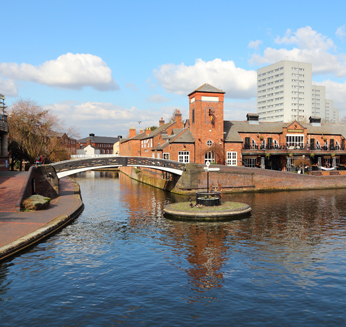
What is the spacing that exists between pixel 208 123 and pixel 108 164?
17.4 meters

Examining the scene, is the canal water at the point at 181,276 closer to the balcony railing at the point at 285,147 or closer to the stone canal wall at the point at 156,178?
the stone canal wall at the point at 156,178

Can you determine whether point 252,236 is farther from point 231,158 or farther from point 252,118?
point 252,118

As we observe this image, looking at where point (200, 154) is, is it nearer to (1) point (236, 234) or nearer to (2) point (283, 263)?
(1) point (236, 234)

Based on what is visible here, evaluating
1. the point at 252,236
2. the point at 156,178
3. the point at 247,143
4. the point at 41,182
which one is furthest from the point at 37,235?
the point at 247,143

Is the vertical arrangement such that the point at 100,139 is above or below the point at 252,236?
above

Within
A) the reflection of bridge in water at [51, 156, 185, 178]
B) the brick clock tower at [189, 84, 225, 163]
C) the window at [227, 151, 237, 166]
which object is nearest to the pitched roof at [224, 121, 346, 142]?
the window at [227, 151, 237, 166]

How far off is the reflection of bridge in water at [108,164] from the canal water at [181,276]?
45.9 feet

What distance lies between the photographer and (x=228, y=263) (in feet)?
51.3

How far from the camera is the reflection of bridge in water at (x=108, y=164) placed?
119ft

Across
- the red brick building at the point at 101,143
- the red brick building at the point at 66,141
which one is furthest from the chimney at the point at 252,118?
the red brick building at the point at 101,143

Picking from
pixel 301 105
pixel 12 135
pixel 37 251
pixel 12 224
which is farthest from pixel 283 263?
pixel 301 105

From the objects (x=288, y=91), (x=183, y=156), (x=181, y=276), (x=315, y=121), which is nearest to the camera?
(x=181, y=276)

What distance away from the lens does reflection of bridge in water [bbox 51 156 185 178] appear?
119ft

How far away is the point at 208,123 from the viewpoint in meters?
48.8
